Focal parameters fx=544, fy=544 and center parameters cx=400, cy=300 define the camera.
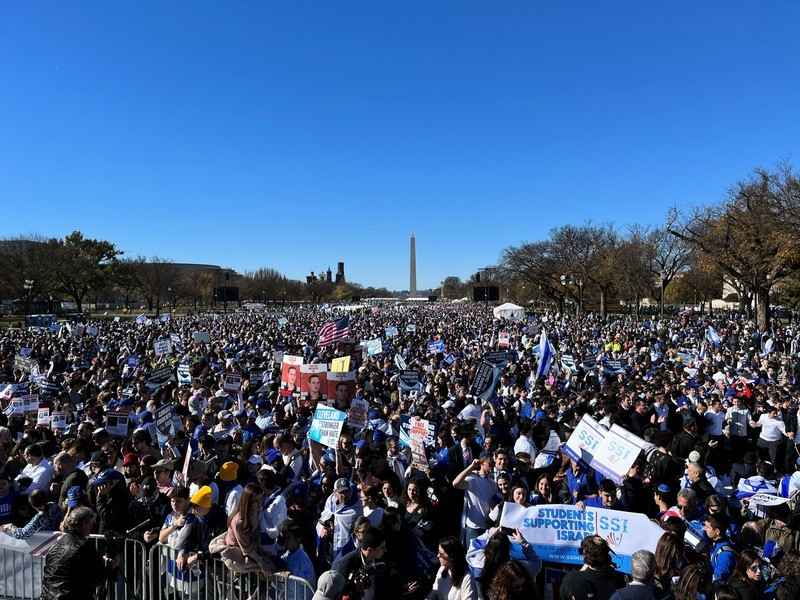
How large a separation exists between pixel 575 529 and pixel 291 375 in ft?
34.4

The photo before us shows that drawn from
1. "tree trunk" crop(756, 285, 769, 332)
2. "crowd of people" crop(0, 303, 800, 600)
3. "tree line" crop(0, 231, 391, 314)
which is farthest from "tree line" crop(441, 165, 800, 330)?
"tree line" crop(0, 231, 391, 314)

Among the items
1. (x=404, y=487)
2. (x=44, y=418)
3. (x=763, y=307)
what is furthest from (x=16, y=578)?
(x=763, y=307)

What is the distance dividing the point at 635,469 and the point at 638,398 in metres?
5.10

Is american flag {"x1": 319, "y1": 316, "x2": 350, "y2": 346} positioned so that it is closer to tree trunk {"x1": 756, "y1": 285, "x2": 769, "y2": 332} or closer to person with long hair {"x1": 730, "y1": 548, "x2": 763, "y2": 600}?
person with long hair {"x1": 730, "y1": 548, "x2": 763, "y2": 600}

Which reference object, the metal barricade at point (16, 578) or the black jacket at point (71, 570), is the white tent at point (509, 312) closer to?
the metal barricade at point (16, 578)

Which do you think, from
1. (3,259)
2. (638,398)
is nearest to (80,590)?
(638,398)

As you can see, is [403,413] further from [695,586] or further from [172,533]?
[695,586]

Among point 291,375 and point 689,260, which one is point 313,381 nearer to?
point 291,375

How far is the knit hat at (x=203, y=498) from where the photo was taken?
5.06 meters

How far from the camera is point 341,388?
13.5 m

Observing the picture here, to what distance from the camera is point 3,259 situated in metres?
58.8

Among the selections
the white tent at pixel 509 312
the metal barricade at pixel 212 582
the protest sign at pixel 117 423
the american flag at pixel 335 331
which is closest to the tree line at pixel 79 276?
the white tent at pixel 509 312

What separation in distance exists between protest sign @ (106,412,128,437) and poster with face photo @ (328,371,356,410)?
178 inches

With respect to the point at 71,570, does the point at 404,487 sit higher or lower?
lower
